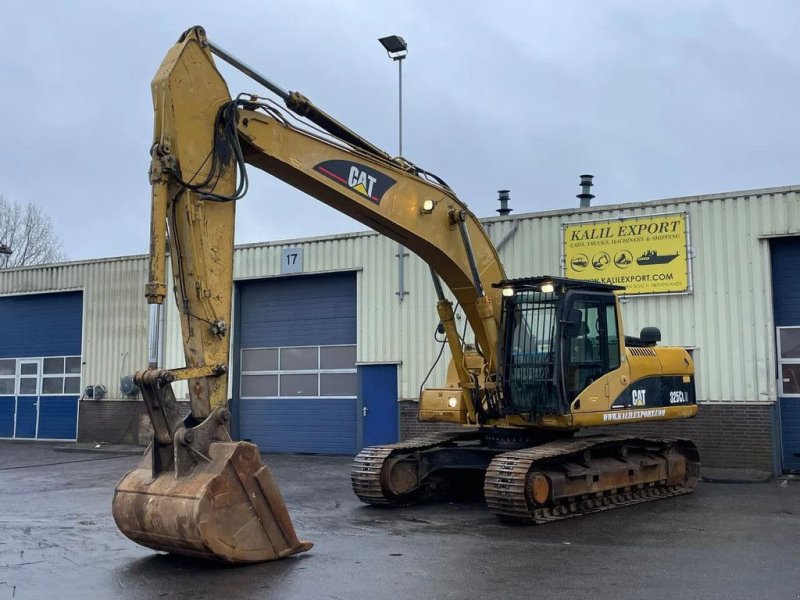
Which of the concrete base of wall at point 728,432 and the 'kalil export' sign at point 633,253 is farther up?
the 'kalil export' sign at point 633,253

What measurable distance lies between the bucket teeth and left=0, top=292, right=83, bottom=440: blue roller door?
731 inches

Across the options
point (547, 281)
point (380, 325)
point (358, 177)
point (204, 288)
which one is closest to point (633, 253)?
point (380, 325)

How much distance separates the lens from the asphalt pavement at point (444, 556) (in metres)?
7.72

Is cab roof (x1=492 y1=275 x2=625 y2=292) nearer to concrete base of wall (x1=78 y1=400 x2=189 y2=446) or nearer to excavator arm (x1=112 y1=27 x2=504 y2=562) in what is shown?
excavator arm (x1=112 y1=27 x2=504 y2=562)

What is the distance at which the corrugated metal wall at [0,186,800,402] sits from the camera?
664 inches

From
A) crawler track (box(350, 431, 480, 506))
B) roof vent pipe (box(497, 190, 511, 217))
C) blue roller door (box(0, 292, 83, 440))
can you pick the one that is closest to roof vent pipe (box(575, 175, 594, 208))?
roof vent pipe (box(497, 190, 511, 217))

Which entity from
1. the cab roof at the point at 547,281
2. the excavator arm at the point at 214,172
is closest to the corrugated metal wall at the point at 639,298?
the cab roof at the point at 547,281

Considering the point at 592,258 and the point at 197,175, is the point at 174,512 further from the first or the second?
the point at 592,258

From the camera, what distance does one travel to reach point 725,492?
14320 millimetres

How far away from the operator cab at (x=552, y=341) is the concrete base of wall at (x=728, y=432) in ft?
15.0

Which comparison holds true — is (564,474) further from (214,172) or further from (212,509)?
(214,172)

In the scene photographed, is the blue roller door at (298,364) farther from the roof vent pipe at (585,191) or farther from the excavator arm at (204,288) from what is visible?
the excavator arm at (204,288)

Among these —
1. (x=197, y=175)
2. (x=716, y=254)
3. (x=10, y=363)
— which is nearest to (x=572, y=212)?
(x=716, y=254)

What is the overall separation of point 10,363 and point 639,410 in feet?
68.8
